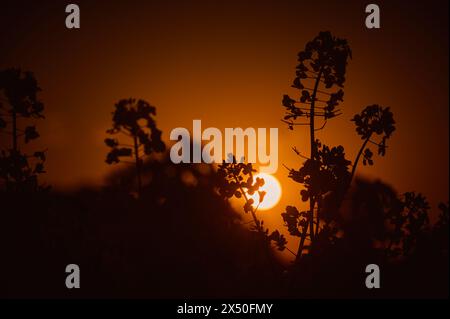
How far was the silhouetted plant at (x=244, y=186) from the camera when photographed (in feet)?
37.3

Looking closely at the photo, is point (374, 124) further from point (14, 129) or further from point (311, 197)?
point (14, 129)

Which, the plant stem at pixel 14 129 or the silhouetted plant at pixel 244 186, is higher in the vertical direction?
the plant stem at pixel 14 129

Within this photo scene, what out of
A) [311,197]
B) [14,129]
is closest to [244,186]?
[311,197]

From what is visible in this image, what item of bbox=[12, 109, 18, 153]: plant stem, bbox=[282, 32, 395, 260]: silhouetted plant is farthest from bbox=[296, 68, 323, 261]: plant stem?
bbox=[12, 109, 18, 153]: plant stem

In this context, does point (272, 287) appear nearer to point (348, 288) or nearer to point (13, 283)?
point (348, 288)

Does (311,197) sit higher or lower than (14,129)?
lower

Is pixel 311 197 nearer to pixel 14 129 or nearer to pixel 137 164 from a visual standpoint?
pixel 137 164

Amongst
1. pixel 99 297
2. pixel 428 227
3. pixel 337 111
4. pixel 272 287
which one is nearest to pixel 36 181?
pixel 99 297

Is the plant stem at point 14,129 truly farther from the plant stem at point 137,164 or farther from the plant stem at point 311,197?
the plant stem at point 311,197

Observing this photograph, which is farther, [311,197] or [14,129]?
[14,129]

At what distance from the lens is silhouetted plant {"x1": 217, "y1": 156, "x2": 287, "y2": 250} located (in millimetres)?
11375

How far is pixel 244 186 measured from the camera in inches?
456

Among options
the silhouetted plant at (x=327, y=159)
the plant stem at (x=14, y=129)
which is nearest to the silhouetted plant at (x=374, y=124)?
A: the silhouetted plant at (x=327, y=159)
